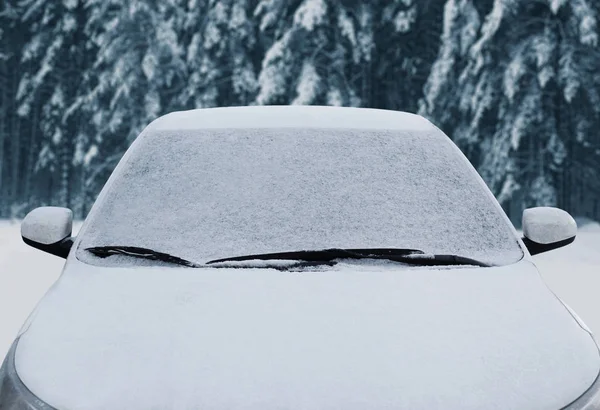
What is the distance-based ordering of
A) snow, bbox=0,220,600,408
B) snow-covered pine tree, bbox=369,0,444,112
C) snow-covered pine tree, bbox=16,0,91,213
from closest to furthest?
snow, bbox=0,220,600,408, snow-covered pine tree, bbox=369,0,444,112, snow-covered pine tree, bbox=16,0,91,213

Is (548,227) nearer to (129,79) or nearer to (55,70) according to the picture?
(129,79)

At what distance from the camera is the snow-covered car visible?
2535 mm

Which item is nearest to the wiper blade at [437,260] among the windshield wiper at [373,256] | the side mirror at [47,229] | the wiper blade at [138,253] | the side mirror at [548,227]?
the windshield wiper at [373,256]

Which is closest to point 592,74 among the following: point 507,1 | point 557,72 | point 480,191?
point 557,72

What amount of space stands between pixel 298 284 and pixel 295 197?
0.69 metres

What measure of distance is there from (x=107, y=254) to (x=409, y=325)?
1.31 m

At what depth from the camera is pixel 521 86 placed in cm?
2505

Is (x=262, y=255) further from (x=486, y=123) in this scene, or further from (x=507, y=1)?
(x=486, y=123)

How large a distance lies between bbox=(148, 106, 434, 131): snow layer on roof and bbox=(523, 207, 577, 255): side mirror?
2.22 feet

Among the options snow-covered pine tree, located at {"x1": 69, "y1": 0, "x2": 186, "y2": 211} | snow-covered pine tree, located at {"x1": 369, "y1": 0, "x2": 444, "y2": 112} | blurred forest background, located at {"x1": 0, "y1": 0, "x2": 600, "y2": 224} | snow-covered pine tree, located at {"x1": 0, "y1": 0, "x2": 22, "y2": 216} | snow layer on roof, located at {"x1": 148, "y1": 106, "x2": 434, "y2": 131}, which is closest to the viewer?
snow layer on roof, located at {"x1": 148, "y1": 106, "x2": 434, "y2": 131}

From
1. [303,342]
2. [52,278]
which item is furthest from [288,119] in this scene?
[52,278]

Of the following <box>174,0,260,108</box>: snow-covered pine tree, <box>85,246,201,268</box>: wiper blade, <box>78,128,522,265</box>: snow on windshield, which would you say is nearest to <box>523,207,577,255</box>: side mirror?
Result: <box>78,128,522,265</box>: snow on windshield

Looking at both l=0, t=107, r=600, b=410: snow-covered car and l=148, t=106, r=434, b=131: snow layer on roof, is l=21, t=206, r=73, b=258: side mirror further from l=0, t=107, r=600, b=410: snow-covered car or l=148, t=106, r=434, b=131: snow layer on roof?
l=148, t=106, r=434, b=131: snow layer on roof

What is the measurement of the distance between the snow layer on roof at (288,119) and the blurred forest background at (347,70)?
2029 cm
